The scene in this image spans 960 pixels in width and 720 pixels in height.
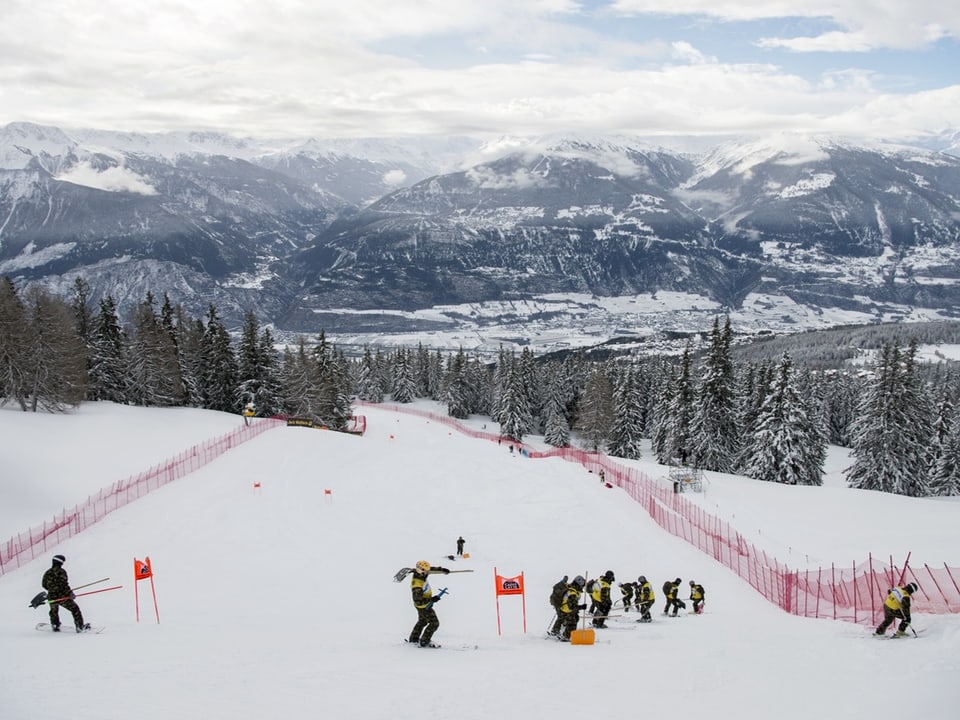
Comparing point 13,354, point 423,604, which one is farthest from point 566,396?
point 423,604

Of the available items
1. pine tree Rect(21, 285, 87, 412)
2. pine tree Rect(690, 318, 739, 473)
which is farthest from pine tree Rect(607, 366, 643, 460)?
pine tree Rect(21, 285, 87, 412)

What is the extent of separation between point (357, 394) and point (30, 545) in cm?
8197

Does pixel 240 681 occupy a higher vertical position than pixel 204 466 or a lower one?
higher

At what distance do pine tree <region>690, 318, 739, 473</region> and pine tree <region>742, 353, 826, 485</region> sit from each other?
2.85m

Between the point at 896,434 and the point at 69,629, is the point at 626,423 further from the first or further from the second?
the point at 69,629

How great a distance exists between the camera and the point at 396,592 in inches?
875

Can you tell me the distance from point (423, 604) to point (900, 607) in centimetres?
1018

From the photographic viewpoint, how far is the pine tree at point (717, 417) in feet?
178

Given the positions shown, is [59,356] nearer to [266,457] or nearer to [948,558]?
[266,457]

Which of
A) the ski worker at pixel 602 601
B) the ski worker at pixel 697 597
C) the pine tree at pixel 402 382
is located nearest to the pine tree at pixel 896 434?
the ski worker at pixel 697 597

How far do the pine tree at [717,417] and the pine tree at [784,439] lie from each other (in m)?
2.85

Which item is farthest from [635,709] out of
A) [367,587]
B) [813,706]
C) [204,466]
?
[204,466]

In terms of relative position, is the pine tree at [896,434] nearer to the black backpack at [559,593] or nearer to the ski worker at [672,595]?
the ski worker at [672,595]

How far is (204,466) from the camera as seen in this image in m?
37.2
